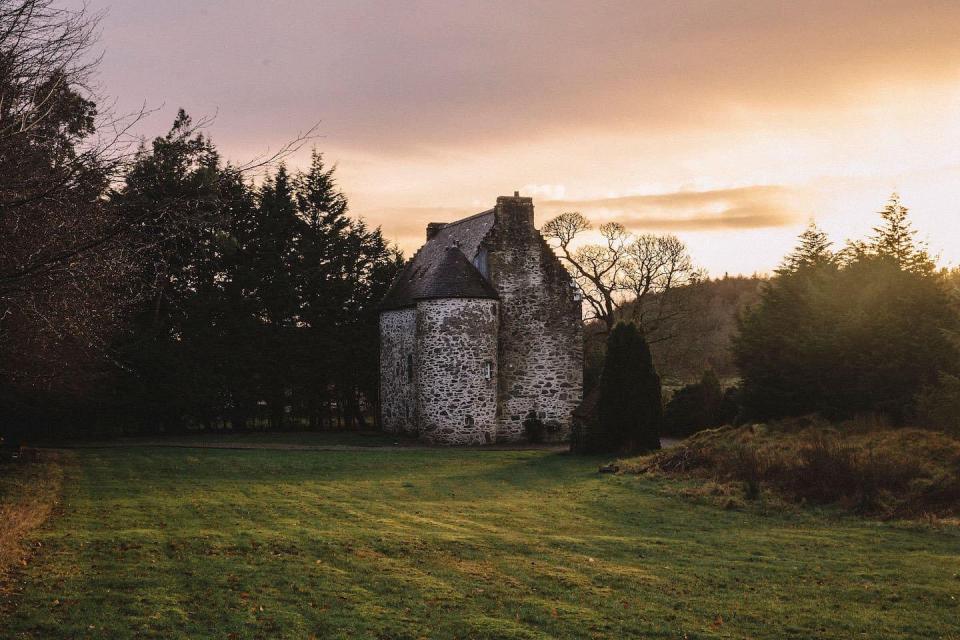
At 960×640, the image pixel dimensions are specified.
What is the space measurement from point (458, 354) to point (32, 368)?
1514 cm

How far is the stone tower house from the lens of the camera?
31.3 metres

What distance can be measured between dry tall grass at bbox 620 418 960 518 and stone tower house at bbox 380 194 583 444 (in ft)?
34.6

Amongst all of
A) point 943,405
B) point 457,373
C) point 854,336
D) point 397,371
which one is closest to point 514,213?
point 457,373

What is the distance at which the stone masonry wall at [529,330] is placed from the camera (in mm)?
33219

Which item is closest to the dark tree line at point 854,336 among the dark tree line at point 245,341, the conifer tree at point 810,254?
the conifer tree at point 810,254

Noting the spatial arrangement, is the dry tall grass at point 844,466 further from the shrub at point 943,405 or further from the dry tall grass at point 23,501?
the dry tall grass at point 23,501

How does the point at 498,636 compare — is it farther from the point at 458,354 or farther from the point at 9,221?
the point at 458,354

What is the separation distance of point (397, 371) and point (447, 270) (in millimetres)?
6017

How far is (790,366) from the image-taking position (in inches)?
992

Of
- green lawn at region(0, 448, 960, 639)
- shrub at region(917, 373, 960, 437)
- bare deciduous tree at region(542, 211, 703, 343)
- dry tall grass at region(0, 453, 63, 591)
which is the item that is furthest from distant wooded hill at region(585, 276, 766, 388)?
dry tall grass at region(0, 453, 63, 591)

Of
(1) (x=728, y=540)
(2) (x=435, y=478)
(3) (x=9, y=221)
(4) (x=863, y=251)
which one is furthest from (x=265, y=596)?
(4) (x=863, y=251)

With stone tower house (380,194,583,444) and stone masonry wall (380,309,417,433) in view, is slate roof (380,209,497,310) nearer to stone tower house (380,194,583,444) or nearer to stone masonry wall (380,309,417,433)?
stone tower house (380,194,583,444)

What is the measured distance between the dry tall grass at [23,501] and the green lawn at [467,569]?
30 centimetres

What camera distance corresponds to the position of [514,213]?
110 feet
